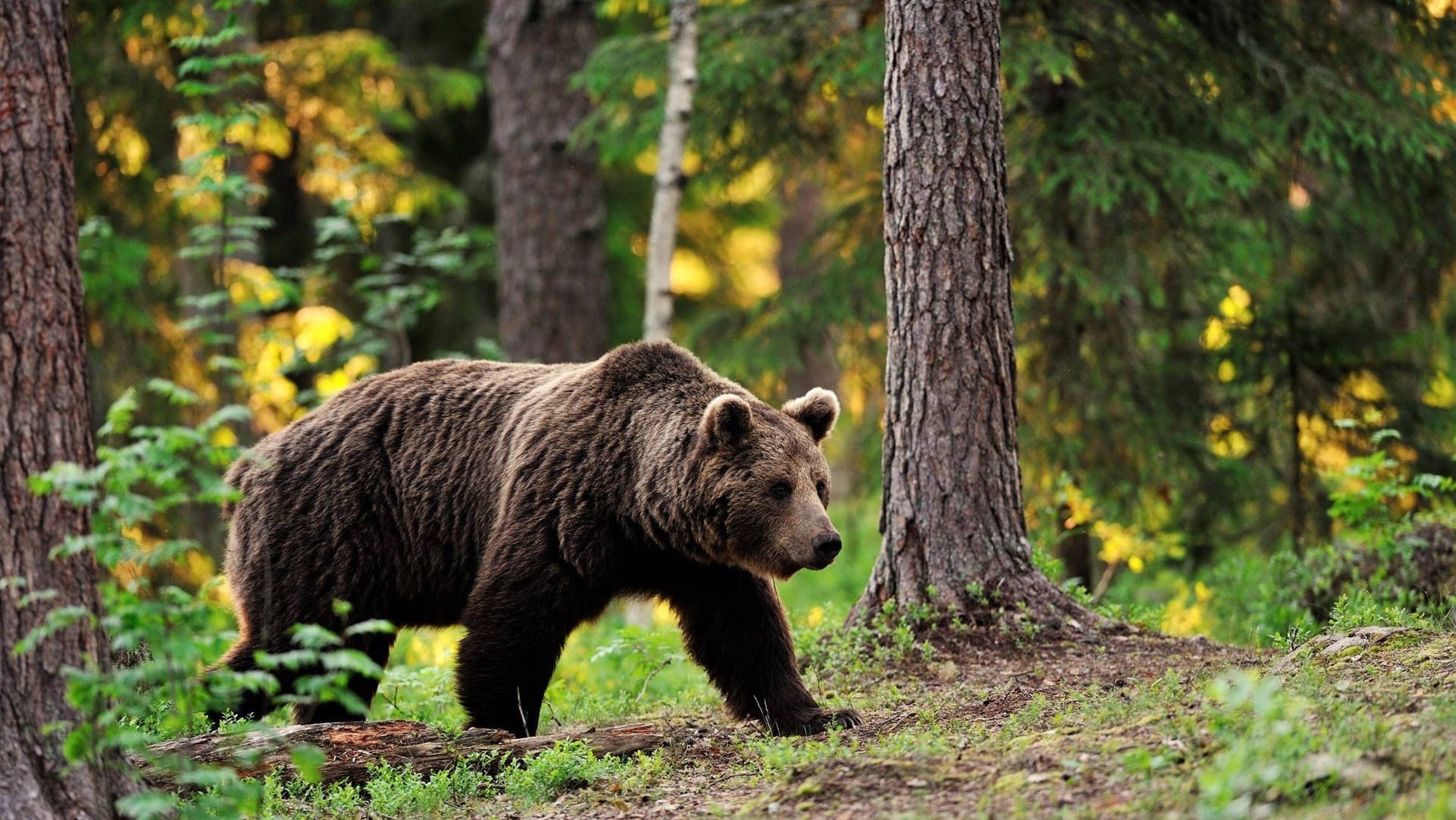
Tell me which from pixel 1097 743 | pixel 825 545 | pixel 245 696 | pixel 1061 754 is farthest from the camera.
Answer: pixel 245 696

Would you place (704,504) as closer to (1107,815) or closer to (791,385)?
(1107,815)

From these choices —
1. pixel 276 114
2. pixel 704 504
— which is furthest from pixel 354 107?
pixel 704 504

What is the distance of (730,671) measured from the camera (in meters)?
6.79

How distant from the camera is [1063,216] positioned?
10.1 metres

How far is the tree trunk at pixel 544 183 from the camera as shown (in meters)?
13.5

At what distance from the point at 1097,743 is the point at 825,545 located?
1748 mm

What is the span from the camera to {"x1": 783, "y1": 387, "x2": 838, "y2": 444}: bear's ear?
705 centimetres

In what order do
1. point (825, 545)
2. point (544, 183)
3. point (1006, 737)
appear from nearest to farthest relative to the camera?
1. point (1006, 737)
2. point (825, 545)
3. point (544, 183)

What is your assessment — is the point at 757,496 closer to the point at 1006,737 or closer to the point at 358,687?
the point at 1006,737

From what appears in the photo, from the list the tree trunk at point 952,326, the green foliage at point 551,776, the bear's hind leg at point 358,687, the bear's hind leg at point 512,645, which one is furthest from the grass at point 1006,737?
the bear's hind leg at point 512,645

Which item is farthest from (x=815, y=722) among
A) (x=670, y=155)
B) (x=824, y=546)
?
(x=670, y=155)

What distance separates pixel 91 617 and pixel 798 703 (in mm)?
3218

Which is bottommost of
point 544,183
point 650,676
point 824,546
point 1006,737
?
point 650,676

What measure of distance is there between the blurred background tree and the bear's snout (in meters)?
2.40
